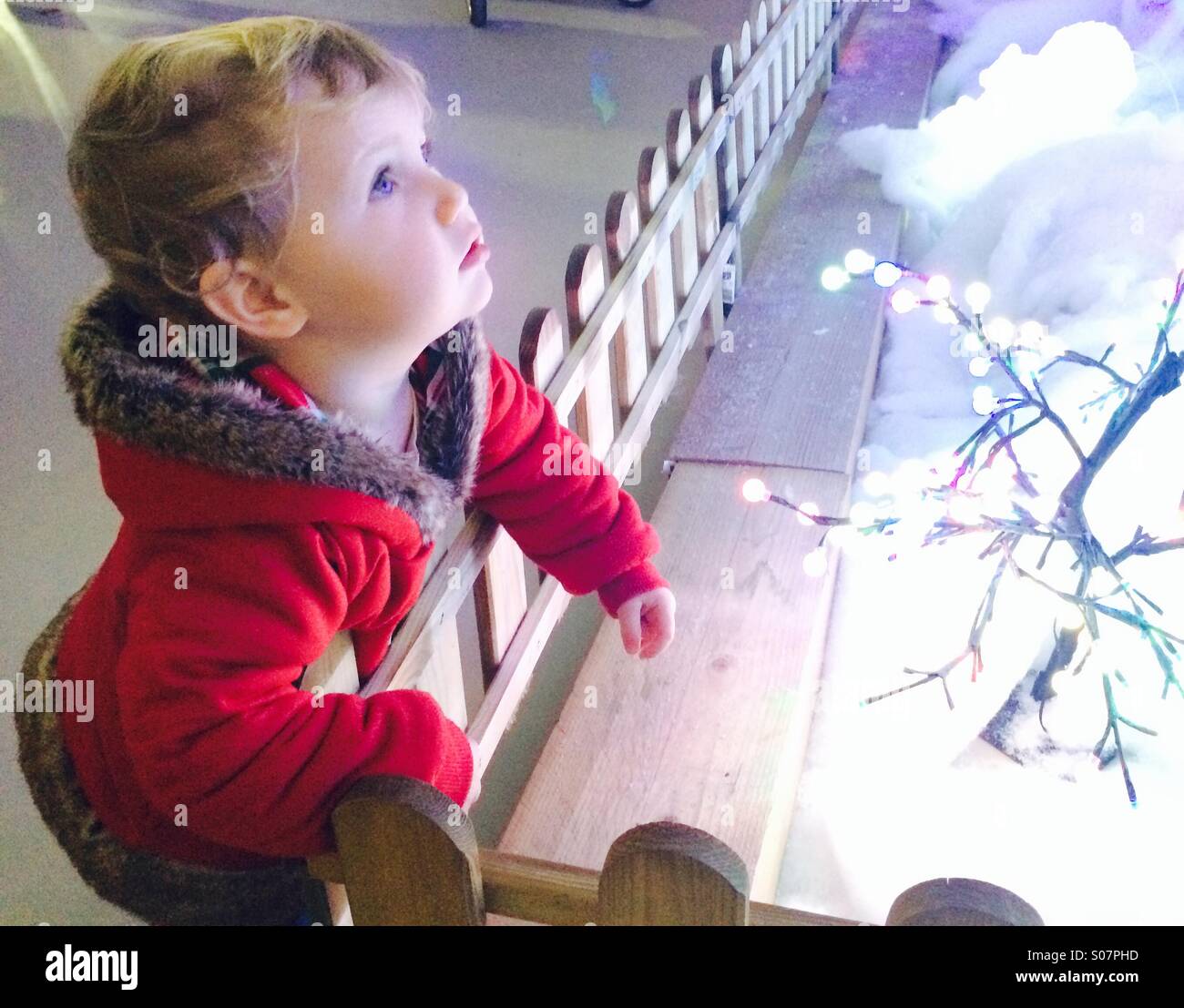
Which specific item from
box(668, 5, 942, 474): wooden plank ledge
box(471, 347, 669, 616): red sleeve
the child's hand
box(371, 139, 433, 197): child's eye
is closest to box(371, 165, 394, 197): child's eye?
box(371, 139, 433, 197): child's eye

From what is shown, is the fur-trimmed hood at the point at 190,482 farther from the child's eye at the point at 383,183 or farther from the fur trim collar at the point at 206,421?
the child's eye at the point at 383,183

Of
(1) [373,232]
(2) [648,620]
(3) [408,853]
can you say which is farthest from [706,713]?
(1) [373,232]

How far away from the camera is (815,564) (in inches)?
45.1

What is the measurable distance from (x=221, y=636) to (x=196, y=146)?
27 cm

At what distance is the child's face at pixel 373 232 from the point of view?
1.94 ft

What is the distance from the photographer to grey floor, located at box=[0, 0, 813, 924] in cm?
114

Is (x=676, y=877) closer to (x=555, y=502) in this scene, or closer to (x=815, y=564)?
(x=555, y=502)

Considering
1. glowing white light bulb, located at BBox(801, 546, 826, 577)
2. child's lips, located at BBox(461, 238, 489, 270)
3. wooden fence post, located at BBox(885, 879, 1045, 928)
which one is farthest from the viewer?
glowing white light bulb, located at BBox(801, 546, 826, 577)

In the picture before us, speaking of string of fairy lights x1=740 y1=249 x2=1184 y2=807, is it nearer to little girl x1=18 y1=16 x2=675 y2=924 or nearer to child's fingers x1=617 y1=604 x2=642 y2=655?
child's fingers x1=617 y1=604 x2=642 y2=655

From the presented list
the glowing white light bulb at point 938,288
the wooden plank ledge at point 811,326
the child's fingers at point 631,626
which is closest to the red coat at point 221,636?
the child's fingers at point 631,626

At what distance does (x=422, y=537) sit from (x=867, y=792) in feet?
1.83

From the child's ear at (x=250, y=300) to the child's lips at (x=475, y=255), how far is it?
0.12m

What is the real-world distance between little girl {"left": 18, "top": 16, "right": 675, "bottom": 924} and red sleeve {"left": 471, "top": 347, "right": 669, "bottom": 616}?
0.58 feet
